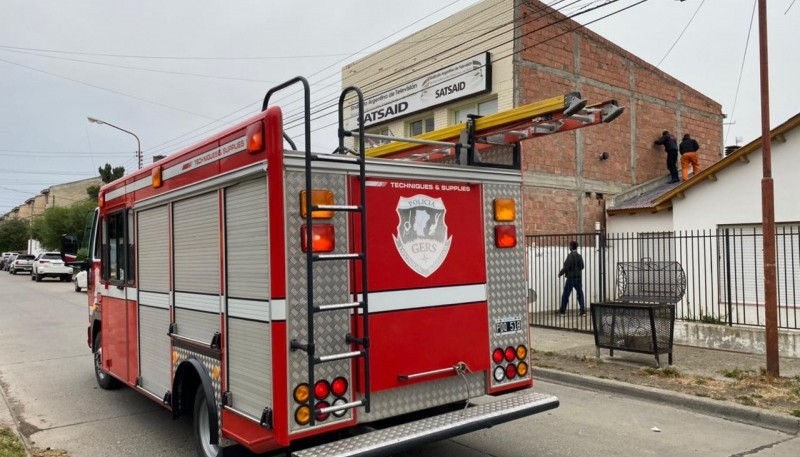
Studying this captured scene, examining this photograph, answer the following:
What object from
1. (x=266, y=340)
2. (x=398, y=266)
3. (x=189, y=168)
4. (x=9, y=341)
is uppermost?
(x=189, y=168)

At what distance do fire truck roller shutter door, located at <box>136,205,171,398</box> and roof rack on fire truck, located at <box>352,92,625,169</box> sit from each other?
2179 mm

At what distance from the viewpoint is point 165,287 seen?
17.9 feet

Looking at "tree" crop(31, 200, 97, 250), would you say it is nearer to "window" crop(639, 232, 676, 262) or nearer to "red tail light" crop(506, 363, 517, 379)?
"window" crop(639, 232, 676, 262)

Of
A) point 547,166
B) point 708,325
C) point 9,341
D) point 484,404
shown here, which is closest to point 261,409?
point 484,404

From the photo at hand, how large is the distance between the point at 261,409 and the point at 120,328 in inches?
139

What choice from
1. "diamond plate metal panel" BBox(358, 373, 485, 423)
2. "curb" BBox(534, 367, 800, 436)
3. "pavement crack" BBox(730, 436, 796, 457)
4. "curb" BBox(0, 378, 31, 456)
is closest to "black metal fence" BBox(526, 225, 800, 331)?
"curb" BBox(534, 367, 800, 436)

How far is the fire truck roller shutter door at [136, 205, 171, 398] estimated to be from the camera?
5449 mm

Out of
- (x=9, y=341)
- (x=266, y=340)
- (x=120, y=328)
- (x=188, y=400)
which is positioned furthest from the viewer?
(x=9, y=341)

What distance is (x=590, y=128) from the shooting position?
17578 millimetres

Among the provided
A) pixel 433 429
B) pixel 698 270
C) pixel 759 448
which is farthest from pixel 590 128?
pixel 433 429

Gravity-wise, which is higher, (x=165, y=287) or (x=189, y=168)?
(x=189, y=168)

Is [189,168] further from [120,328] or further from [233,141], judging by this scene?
[120,328]

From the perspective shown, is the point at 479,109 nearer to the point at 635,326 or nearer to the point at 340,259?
the point at 635,326

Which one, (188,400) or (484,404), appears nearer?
(484,404)
